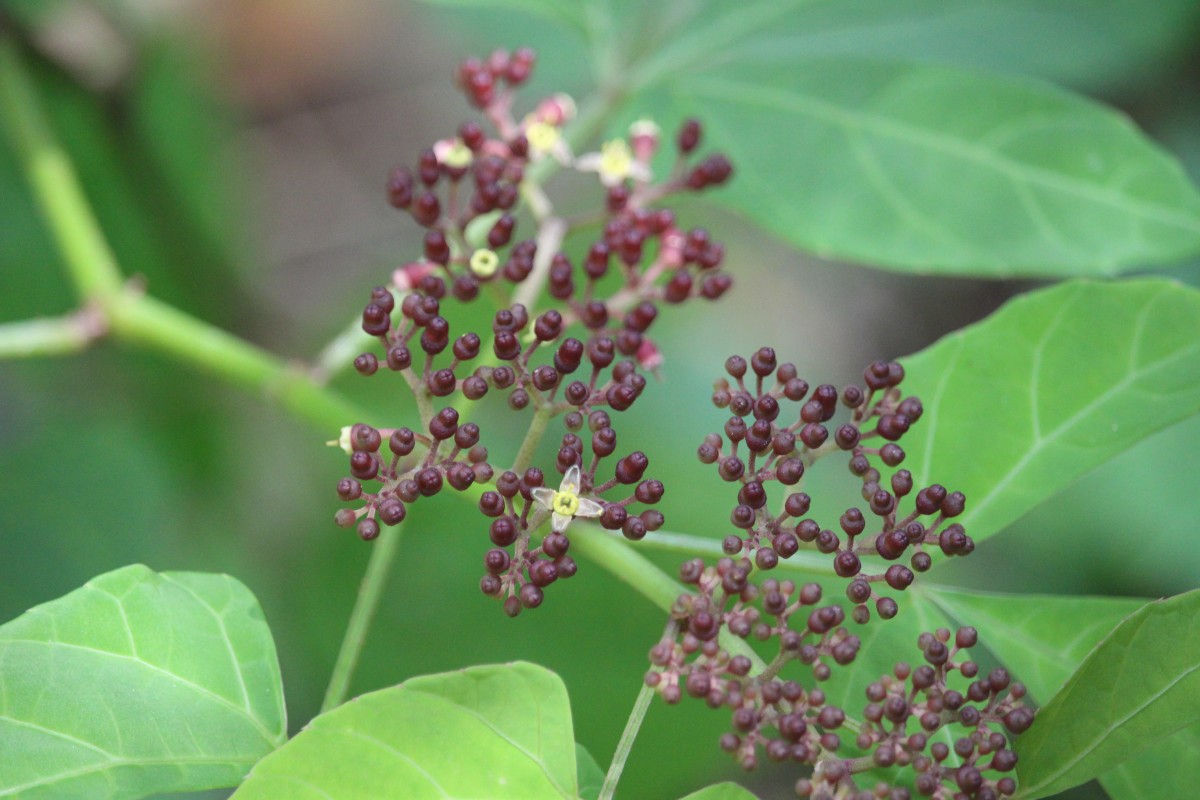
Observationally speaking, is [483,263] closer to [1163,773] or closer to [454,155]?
[454,155]

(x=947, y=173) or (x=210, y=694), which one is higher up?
(x=947, y=173)

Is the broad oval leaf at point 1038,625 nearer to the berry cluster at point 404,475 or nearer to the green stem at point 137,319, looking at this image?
the berry cluster at point 404,475

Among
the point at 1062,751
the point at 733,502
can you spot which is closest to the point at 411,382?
the point at 1062,751

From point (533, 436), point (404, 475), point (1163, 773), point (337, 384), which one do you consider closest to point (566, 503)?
point (533, 436)

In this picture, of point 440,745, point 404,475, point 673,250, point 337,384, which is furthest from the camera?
point 337,384

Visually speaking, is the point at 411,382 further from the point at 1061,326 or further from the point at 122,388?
the point at 122,388

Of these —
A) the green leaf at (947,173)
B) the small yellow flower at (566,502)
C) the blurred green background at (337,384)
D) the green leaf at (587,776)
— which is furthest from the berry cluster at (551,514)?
the blurred green background at (337,384)
